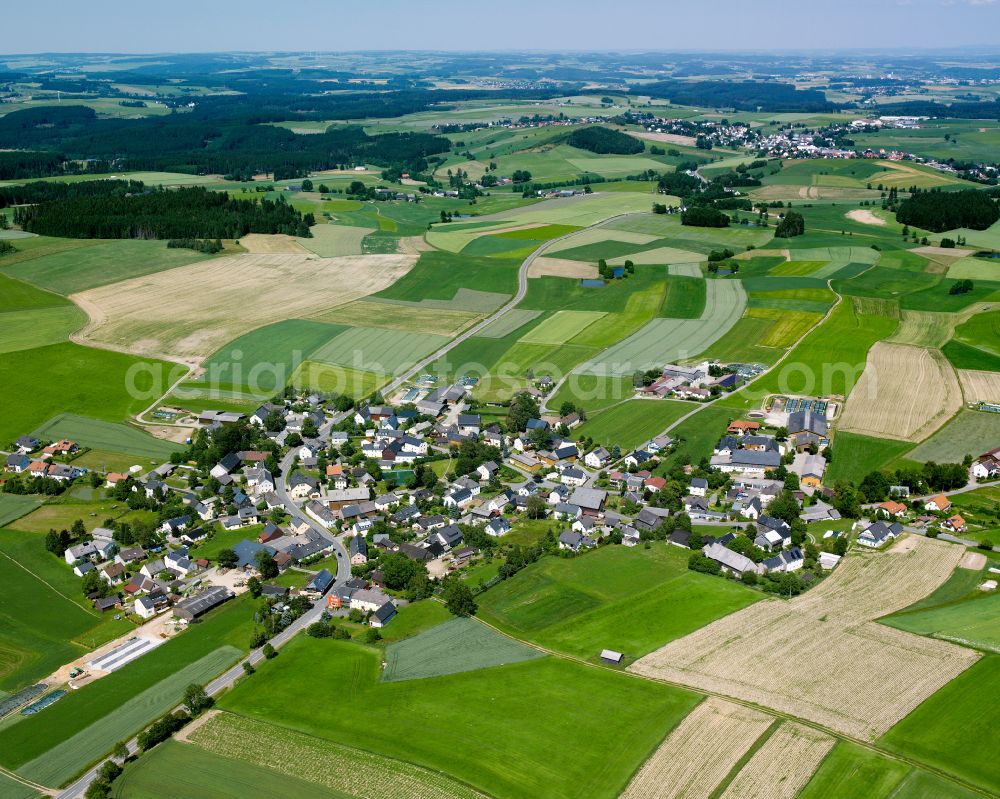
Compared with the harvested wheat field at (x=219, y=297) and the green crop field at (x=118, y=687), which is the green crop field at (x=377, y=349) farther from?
the green crop field at (x=118, y=687)

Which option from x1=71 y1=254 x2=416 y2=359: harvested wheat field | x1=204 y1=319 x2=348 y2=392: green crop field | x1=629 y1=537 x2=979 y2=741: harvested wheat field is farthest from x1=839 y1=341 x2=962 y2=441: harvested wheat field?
x1=71 y1=254 x2=416 y2=359: harvested wheat field

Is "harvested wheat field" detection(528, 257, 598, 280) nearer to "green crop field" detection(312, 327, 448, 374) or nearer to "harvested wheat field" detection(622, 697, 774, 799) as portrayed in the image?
"green crop field" detection(312, 327, 448, 374)

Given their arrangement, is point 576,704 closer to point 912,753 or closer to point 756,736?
point 756,736

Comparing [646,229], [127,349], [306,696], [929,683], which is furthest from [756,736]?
[646,229]

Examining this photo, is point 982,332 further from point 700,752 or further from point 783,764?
point 700,752

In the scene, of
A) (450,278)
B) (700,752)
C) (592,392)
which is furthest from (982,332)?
(700,752)

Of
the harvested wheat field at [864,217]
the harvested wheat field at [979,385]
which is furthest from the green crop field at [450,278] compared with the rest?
the harvested wheat field at [864,217]
